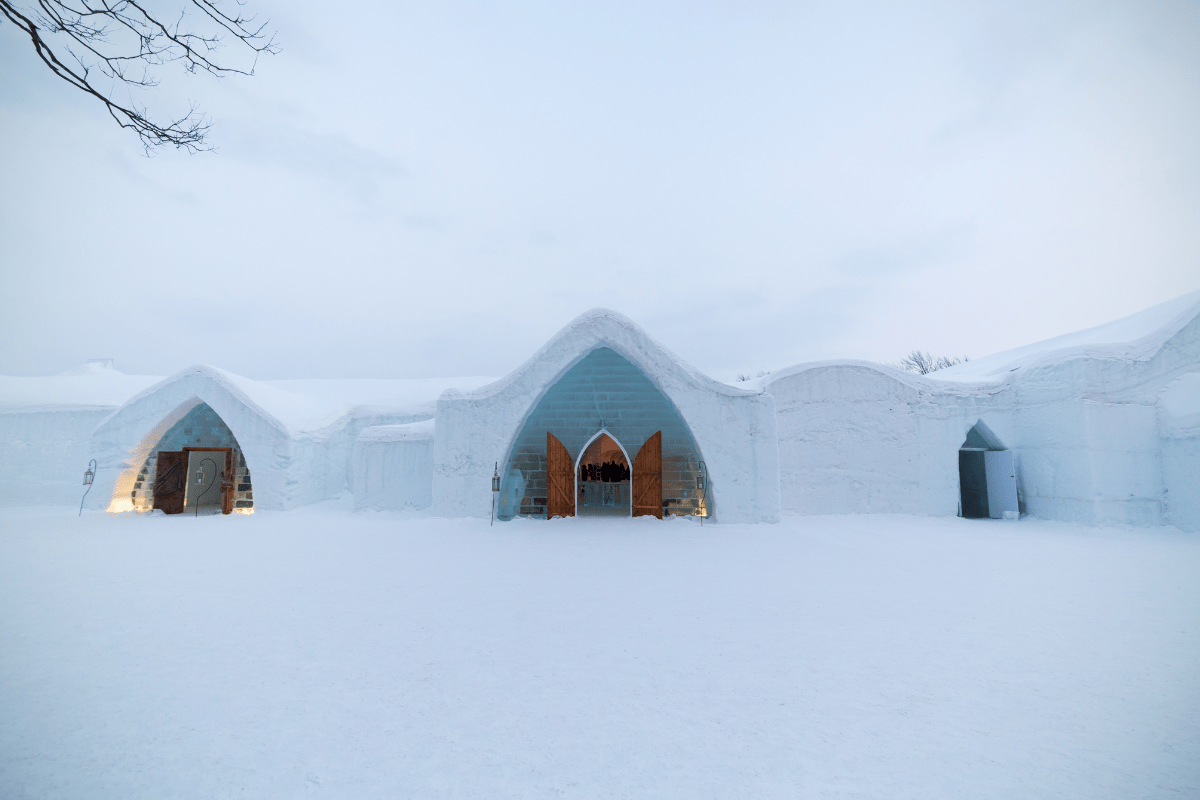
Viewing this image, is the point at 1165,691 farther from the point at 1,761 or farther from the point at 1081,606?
the point at 1,761

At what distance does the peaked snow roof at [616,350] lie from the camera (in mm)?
12164

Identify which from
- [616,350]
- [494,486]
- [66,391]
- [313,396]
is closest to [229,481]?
[313,396]

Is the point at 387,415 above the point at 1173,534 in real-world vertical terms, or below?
above

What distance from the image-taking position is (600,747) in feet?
9.53

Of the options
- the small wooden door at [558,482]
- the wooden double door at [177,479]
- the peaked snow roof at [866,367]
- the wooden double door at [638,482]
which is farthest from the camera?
the wooden double door at [177,479]

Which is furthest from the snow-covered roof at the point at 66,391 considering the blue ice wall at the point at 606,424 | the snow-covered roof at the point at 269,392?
the blue ice wall at the point at 606,424

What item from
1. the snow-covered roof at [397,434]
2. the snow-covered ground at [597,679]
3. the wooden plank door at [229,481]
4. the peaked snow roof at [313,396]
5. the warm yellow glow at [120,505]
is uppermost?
the peaked snow roof at [313,396]

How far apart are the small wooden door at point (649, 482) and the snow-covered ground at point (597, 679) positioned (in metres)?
6.39

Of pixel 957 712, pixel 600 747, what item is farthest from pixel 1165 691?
pixel 600 747

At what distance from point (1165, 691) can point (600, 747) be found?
422 cm

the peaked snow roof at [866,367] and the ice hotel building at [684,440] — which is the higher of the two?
the peaked snow roof at [866,367]

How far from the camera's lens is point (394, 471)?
14.5 meters

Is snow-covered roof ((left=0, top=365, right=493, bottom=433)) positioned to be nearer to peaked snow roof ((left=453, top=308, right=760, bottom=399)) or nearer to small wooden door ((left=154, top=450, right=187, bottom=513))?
small wooden door ((left=154, top=450, right=187, bottom=513))

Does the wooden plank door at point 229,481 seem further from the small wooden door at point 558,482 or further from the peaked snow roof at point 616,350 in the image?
the peaked snow roof at point 616,350
